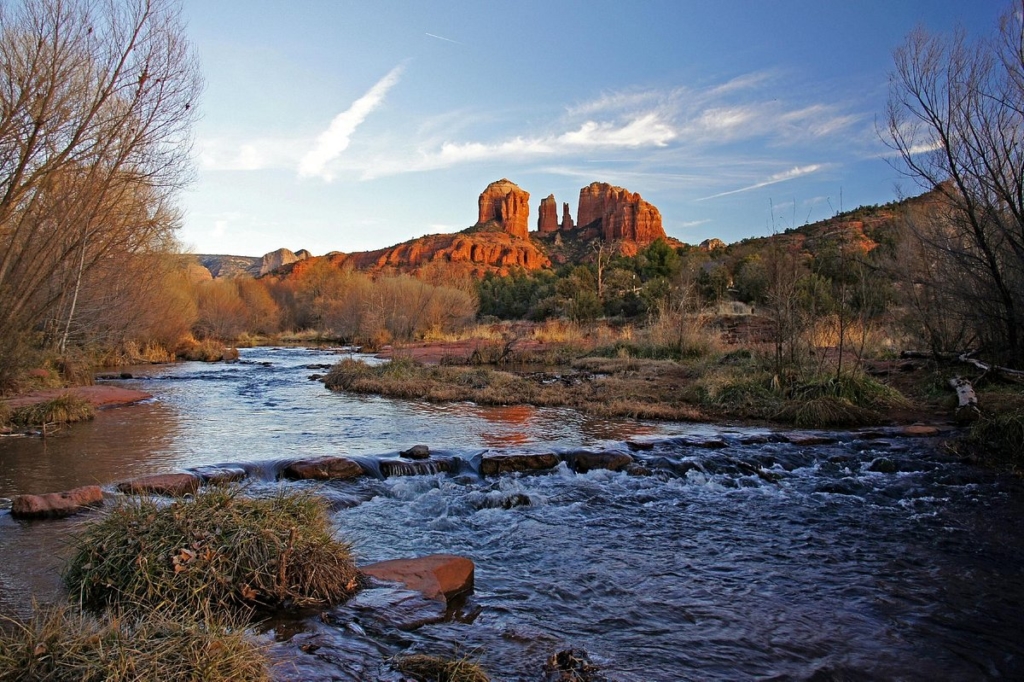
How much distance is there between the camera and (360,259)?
5012 inches

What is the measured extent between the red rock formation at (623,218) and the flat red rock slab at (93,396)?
9919 cm

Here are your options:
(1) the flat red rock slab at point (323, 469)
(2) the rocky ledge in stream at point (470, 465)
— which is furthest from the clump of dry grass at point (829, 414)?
(1) the flat red rock slab at point (323, 469)

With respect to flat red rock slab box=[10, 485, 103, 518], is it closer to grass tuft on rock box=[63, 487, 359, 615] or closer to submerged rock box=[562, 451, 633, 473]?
grass tuft on rock box=[63, 487, 359, 615]

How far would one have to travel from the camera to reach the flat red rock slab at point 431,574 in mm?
4215

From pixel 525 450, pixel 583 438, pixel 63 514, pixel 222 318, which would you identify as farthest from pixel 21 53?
pixel 222 318

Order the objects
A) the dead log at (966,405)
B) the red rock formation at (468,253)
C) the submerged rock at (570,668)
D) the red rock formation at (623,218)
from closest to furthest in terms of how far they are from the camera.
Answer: the submerged rock at (570,668) < the dead log at (966,405) < the red rock formation at (468,253) < the red rock formation at (623,218)

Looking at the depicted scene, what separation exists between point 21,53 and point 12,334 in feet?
16.2

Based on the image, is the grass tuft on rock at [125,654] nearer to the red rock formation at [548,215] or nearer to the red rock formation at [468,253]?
the red rock formation at [468,253]

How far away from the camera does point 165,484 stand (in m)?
6.29

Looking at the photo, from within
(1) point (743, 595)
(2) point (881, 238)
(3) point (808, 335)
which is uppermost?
(2) point (881, 238)

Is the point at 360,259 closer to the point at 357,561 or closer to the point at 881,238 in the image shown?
the point at 881,238

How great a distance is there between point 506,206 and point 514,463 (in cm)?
12390

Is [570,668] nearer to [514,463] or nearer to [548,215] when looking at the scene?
[514,463]

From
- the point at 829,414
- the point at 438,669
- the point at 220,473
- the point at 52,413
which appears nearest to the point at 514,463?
the point at 220,473
